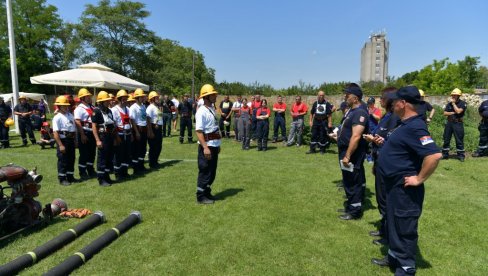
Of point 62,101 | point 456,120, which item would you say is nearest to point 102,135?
point 62,101

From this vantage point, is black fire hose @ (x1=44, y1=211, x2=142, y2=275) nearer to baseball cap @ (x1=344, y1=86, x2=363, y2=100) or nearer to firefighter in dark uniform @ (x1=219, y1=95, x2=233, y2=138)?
baseball cap @ (x1=344, y1=86, x2=363, y2=100)

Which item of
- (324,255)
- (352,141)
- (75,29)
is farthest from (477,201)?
(75,29)

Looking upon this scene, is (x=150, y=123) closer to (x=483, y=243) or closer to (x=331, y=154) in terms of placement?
(x=331, y=154)

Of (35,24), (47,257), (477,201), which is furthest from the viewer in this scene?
(35,24)

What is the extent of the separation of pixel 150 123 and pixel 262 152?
4856 mm

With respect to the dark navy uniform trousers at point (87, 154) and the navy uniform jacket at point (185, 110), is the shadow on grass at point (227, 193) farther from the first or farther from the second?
the navy uniform jacket at point (185, 110)

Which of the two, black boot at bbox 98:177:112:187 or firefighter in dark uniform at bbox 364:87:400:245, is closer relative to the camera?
firefighter in dark uniform at bbox 364:87:400:245

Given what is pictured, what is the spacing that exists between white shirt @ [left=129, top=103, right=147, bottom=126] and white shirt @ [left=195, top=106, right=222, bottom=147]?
3266 millimetres

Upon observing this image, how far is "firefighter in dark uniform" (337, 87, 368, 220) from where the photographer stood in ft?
17.3

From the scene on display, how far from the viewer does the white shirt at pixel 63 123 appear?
24.2ft

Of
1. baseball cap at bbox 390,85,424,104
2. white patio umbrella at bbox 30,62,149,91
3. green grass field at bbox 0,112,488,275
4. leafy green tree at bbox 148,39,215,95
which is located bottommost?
green grass field at bbox 0,112,488,275

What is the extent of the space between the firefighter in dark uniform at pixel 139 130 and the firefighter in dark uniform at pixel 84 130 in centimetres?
106

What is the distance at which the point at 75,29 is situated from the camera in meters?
43.4

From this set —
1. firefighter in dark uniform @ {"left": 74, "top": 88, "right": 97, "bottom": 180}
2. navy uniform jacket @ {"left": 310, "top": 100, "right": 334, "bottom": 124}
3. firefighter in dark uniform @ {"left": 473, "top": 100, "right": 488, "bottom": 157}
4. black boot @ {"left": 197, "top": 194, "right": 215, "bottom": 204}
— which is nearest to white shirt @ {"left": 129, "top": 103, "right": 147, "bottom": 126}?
firefighter in dark uniform @ {"left": 74, "top": 88, "right": 97, "bottom": 180}
